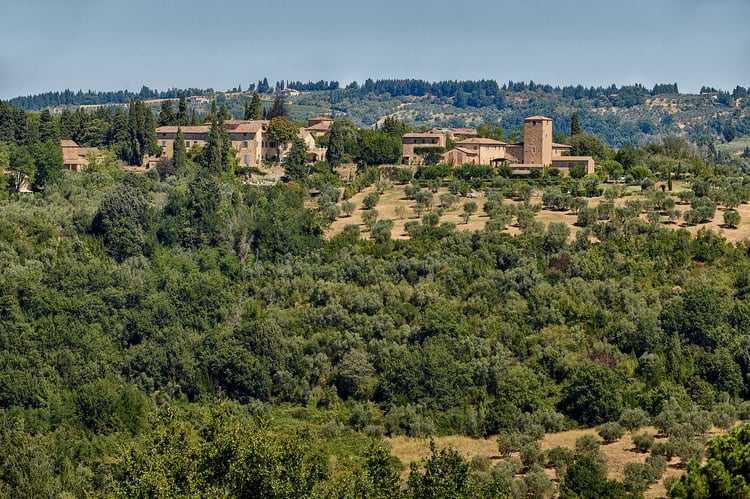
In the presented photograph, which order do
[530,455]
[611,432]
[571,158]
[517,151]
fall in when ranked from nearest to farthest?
1. [530,455]
2. [611,432]
3. [571,158]
4. [517,151]

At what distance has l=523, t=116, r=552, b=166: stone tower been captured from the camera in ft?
223

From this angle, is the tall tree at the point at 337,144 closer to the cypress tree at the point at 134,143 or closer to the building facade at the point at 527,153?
the building facade at the point at 527,153

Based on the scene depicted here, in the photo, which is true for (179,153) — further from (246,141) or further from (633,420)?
(633,420)

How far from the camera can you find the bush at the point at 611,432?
38719mm

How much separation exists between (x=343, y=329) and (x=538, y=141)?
25882 mm

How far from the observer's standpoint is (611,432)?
38719 mm

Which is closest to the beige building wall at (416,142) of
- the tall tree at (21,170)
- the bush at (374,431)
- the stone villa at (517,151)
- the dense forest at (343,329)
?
the stone villa at (517,151)

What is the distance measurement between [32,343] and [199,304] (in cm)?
744

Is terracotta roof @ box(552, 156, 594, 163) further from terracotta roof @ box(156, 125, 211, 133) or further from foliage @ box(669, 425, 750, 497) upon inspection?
foliage @ box(669, 425, 750, 497)

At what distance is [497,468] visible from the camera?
34.5 metres

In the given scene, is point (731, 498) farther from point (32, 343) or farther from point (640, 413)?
point (32, 343)

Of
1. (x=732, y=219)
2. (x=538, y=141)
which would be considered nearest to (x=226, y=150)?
(x=538, y=141)

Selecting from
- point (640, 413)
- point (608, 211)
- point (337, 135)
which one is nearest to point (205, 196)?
point (337, 135)

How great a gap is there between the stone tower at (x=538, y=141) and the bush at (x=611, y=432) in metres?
31.7
